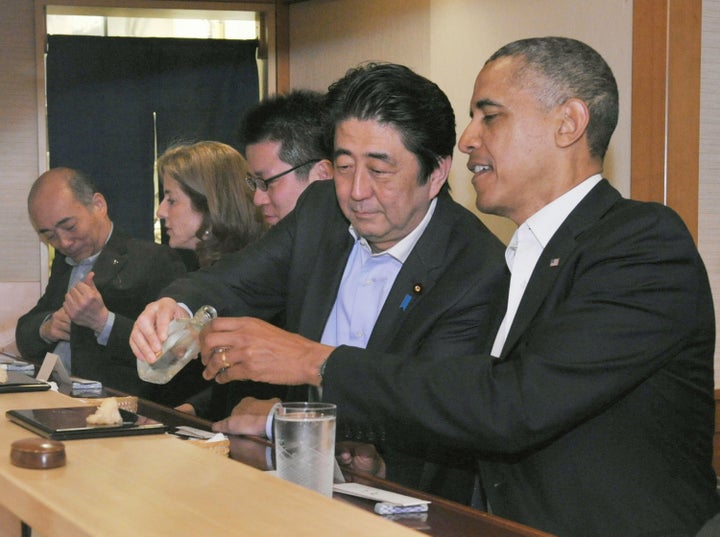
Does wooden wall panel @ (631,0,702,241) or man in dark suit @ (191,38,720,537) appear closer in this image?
man in dark suit @ (191,38,720,537)

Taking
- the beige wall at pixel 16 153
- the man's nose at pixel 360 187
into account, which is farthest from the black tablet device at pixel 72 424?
the beige wall at pixel 16 153

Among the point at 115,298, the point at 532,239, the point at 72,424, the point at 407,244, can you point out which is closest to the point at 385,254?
the point at 407,244

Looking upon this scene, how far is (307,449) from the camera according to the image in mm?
1418

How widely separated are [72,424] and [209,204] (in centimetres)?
233

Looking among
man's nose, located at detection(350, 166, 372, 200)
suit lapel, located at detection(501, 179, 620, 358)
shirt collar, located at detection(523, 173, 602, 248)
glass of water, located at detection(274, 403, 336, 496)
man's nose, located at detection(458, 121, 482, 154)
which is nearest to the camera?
glass of water, located at detection(274, 403, 336, 496)

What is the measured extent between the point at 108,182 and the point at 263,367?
168 inches

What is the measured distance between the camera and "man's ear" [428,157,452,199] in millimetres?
2445

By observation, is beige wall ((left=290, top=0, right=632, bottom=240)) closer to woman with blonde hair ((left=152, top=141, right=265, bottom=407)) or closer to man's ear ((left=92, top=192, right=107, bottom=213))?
woman with blonde hair ((left=152, top=141, right=265, bottom=407))

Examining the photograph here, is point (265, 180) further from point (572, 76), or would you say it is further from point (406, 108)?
point (572, 76)

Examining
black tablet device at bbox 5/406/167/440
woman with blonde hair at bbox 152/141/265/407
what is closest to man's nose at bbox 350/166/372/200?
black tablet device at bbox 5/406/167/440

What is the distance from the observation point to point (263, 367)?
184 centimetres

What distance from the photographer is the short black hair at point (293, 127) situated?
3.22 m

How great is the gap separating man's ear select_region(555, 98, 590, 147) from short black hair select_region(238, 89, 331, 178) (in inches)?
51.3

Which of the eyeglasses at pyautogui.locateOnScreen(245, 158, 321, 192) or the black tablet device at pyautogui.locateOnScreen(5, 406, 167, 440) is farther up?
the eyeglasses at pyautogui.locateOnScreen(245, 158, 321, 192)
